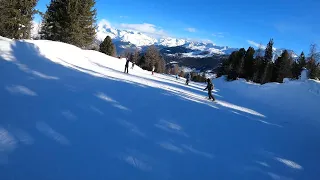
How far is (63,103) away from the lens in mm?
9133

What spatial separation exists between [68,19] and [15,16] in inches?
305

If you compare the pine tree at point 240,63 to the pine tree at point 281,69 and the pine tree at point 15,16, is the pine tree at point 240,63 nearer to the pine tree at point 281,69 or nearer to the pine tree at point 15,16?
the pine tree at point 281,69

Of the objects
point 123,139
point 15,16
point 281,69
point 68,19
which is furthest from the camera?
point 281,69

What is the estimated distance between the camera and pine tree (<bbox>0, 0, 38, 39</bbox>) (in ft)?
88.8

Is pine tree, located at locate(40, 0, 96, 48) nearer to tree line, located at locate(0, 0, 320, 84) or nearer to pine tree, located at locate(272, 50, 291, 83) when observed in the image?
tree line, located at locate(0, 0, 320, 84)

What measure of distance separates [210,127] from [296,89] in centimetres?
1654

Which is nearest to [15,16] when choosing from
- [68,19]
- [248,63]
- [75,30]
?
[68,19]

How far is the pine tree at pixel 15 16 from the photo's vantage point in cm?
2706

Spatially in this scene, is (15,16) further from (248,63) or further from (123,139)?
(248,63)

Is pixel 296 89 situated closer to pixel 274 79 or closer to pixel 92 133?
pixel 92 133

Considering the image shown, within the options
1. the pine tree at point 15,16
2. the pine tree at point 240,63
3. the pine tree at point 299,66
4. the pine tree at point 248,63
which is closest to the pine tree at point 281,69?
the pine tree at point 299,66

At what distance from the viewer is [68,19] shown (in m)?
35.5

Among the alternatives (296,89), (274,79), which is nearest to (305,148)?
(296,89)

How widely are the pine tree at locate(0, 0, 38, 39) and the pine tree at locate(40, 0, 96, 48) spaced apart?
3764mm
